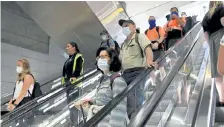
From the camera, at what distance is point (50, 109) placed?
545cm

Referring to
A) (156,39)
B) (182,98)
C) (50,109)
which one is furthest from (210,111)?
(156,39)

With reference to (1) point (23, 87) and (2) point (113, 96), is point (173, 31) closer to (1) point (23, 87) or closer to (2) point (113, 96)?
(1) point (23, 87)

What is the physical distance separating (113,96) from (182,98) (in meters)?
1.63

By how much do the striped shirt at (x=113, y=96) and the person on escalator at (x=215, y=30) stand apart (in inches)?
52.4

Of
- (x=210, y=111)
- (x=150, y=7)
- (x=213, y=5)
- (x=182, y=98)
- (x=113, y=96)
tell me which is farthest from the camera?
(x=150, y=7)

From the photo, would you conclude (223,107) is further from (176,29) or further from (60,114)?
(176,29)

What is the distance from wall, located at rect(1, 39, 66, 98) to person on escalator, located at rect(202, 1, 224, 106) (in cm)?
582

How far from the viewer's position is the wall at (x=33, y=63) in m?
9.05

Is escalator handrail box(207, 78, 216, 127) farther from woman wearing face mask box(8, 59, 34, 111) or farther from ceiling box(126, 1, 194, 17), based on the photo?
ceiling box(126, 1, 194, 17)

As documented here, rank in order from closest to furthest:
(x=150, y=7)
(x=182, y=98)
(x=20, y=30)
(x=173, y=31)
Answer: (x=182, y=98), (x=173, y=31), (x=20, y=30), (x=150, y=7)

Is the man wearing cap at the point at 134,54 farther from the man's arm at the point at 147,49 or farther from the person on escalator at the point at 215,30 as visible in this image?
the person on escalator at the point at 215,30

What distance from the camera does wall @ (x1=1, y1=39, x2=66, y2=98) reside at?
9.05 m

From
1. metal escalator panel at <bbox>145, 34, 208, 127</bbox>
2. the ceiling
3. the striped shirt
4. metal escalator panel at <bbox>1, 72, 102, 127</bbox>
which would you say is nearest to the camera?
the striped shirt

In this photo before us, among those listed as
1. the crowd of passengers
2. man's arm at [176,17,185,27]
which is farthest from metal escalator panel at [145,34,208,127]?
man's arm at [176,17,185,27]
